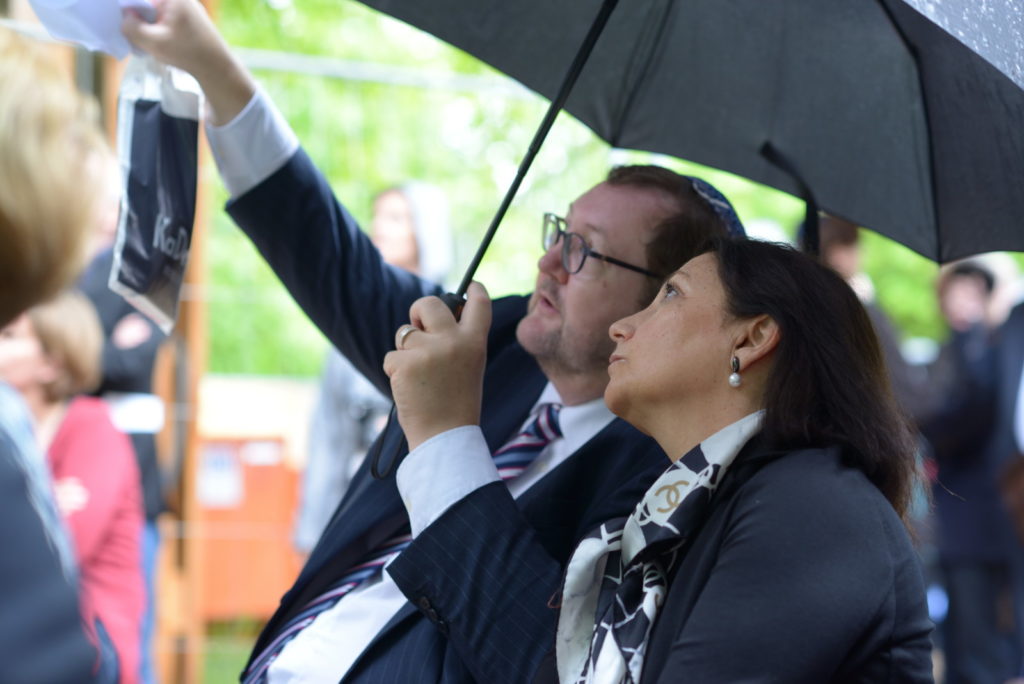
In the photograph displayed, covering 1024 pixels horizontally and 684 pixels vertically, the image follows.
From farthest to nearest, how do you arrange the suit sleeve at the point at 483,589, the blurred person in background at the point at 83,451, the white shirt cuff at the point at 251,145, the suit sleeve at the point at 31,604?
the blurred person in background at the point at 83,451
the white shirt cuff at the point at 251,145
the suit sleeve at the point at 483,589
the suit sleeve at the point at 31,604

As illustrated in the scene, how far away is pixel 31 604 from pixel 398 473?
32.5 inches

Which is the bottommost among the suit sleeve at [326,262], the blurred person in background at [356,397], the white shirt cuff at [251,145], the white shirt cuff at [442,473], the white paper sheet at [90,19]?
Answer: the blurred person in background at [356,397]

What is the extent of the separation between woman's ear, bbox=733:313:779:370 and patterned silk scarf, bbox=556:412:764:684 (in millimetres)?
92

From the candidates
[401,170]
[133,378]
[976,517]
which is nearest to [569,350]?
[133,378]

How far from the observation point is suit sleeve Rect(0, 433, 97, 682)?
4.13 ft

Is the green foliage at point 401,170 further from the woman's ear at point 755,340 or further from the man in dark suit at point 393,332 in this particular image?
the woman's ear at point 755,340

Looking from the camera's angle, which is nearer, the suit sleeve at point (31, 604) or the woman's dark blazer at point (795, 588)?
the suit sleeve at point (31, 604)

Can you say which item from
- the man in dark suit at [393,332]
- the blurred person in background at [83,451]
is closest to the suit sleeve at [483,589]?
the man in dark suit at [393,332]

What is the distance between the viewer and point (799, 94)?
2.71 metres

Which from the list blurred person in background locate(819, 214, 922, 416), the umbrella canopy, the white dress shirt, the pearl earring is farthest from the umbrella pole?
blurred person in background locate(819, 214, 922, 416)

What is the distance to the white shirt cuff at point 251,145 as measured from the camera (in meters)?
2.46

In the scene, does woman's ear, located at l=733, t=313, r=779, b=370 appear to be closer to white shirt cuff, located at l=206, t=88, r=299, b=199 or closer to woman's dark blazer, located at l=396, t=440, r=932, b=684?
woman's dark blazer, located at l=396, t=440, r=932, b=684

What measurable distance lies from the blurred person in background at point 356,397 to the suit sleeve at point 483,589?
263cm

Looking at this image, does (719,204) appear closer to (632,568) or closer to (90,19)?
(632,568)
